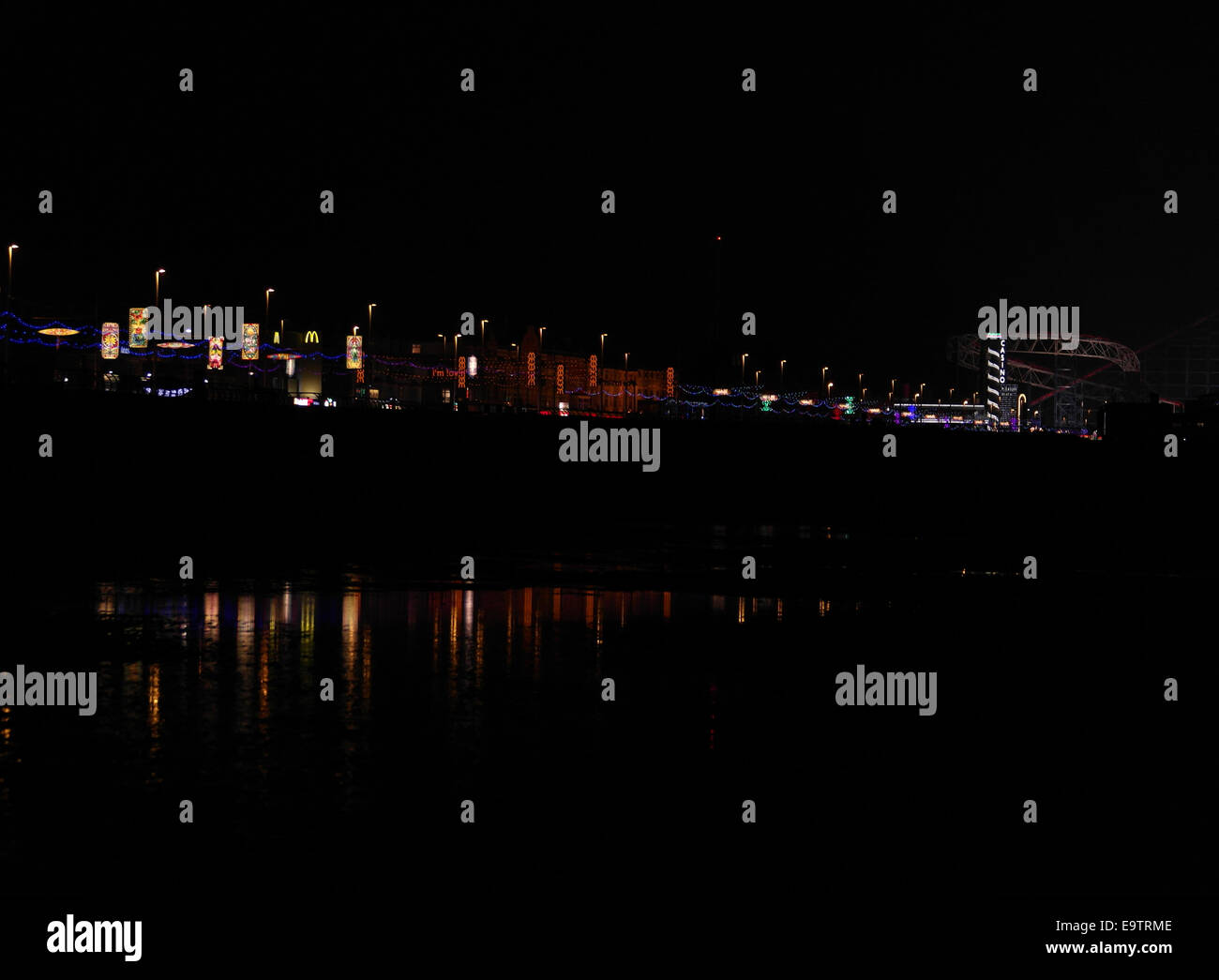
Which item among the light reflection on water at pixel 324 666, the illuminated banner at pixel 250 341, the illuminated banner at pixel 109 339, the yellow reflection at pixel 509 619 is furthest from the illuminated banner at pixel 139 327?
the light reflection on water at pixel 324 666

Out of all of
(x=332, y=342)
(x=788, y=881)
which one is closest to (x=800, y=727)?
(x=788, y=881)

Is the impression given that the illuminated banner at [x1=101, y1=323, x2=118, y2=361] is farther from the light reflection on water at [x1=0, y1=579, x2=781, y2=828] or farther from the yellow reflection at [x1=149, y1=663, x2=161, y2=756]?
the yellow reflection at [x1=149, y1=663, x2=161, y2=756]

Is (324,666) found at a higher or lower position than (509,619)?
lower

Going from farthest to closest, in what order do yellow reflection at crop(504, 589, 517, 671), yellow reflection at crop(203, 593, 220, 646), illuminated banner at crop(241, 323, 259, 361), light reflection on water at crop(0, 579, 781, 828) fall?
illuminated banner at crop(241, 323, 259, 361)
yellow reflection at crop(203, 593, 220, 646)
yellow reflection at crop(504, 589, 517, 671)
light reflection on water at crop(0, 579, 781, 828)

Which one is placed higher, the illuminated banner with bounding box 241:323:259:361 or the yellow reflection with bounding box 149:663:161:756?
the illuminated banner with bounding box 241:323:259:361

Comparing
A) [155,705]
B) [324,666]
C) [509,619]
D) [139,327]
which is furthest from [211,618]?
[139,327]

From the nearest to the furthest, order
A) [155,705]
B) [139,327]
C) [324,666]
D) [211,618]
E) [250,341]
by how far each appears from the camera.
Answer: [155,705]
[324,666]
[211,618]
[139,327]
[250,341]

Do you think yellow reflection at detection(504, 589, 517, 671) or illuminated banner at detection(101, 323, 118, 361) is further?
illuminated banner at detection(101, 323, 118, 361)

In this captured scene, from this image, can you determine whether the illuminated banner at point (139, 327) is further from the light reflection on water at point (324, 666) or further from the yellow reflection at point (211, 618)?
the light reflection on water at point (324, 666)

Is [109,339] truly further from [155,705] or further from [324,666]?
[155,705]

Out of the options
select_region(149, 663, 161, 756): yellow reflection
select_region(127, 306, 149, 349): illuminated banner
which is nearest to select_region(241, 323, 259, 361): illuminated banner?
select_region(127, 306, 149, 349): illuminated banner

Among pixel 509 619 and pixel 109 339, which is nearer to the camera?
pixel 509 619
